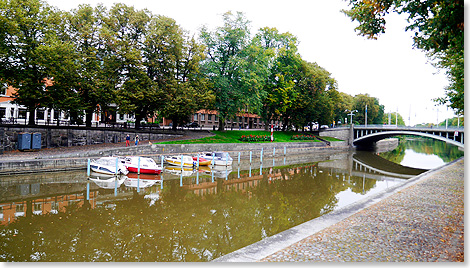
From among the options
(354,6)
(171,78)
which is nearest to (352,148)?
(171,78)

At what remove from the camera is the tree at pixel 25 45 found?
26.0 m

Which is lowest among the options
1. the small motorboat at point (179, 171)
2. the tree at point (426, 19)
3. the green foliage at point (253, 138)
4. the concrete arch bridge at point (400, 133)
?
the small motorboat at point (179, 171)

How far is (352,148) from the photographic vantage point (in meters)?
64.9

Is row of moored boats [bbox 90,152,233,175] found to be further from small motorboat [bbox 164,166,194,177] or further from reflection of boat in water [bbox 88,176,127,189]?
reflection of boat in water [bbox 88,176,127,189]

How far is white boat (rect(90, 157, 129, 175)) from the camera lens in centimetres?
2353

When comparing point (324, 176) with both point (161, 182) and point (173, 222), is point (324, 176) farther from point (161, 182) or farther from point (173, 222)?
point (173, 222)

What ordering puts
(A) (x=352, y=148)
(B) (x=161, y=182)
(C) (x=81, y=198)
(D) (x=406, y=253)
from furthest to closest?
(A) (x=352, y=148) → (B) (x=161, y=182) → (C) (x=81, y=198) → (D) (x=406, y=253)

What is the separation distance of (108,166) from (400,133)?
54.0m

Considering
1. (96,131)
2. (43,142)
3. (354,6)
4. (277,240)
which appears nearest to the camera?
(277,240)

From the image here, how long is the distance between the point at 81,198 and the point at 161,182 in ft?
21.6

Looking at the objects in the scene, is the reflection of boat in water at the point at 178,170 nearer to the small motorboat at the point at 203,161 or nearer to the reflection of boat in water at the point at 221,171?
the small motorboat at the point at 203,161

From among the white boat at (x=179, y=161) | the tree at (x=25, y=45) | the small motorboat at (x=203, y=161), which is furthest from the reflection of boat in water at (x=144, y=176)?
the tree at (x=25, y=45)

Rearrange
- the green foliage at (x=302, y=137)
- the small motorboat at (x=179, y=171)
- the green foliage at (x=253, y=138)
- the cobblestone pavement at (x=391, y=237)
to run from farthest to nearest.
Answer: the green foliage at (x=302, y=137), the green foliage at (x=253, y=138), the small motorboat at (x=179, y=171), the cobblestone pavement at (x=391, y=237)

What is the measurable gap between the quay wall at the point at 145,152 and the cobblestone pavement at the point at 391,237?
892 inches
